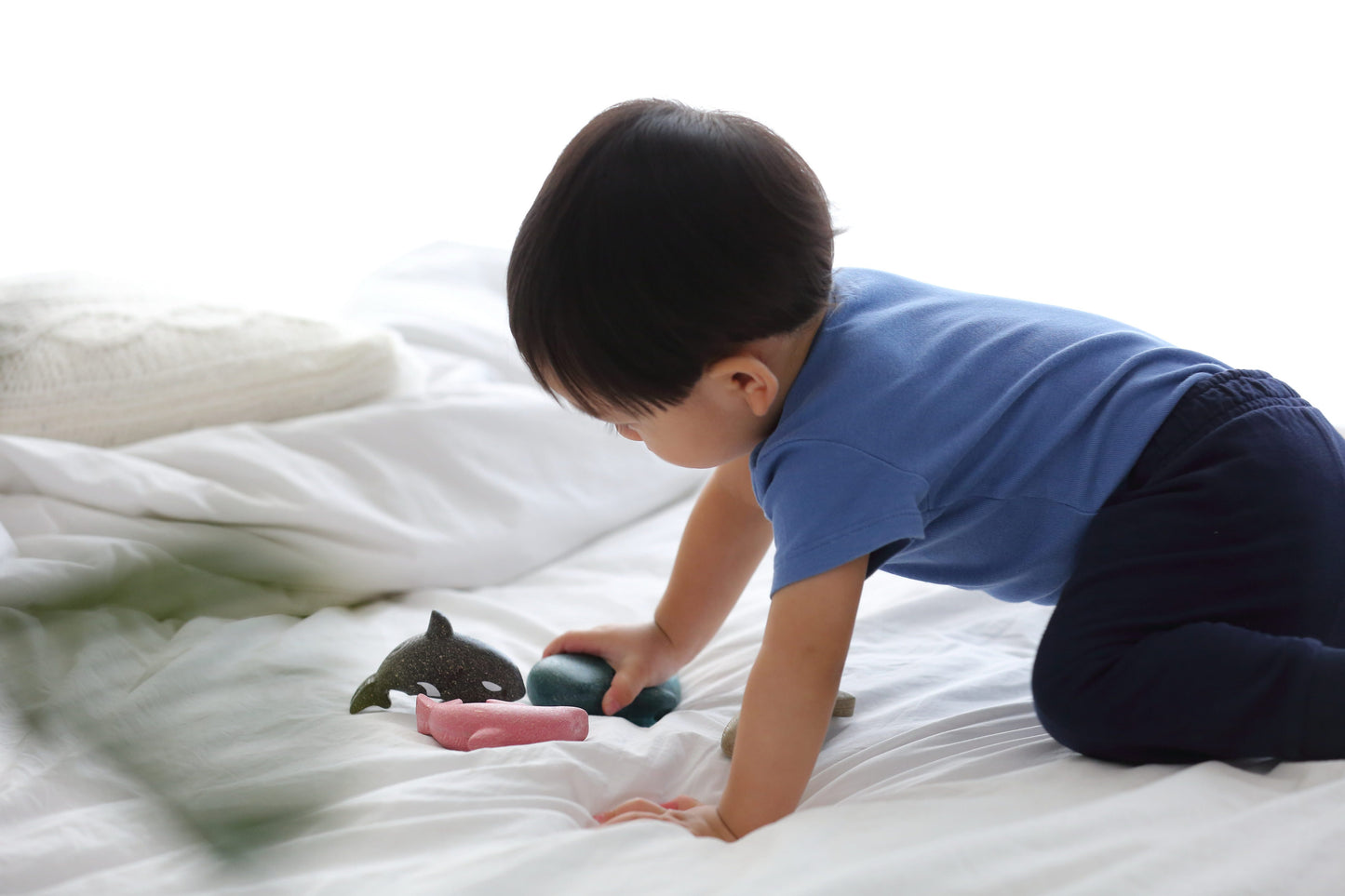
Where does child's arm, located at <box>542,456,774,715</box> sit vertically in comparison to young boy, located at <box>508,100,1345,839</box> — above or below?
below

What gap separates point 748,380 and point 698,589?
26 cm

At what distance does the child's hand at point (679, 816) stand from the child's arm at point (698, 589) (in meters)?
0.21

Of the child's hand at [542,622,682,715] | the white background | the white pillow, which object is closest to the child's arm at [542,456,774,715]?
the child's hand at [542,622,682,715]

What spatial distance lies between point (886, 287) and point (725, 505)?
0.78 ft

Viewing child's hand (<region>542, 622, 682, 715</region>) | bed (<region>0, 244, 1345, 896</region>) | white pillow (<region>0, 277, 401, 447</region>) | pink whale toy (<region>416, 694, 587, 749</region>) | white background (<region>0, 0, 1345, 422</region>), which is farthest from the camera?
white background (<region>0, 0, 1345, 422</region>)

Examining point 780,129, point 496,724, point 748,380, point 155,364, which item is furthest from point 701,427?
point 780,129

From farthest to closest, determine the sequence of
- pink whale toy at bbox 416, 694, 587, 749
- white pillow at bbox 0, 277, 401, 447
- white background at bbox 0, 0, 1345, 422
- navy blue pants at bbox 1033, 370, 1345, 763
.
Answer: white background at bbox 0, 0, 1345, 422, white pillow at bbox 0, 277, 401, 447, pink whale toy at bbox 416, 694, 587, 749, navy blue pants at bbox 1033, 370, 1345, 763

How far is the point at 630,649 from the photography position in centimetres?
97

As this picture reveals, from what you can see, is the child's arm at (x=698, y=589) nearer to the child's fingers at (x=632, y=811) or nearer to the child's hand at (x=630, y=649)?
the child's hand at (x=630, y=649)

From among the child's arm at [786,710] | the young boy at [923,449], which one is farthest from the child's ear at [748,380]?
the child's arm at [786,710]

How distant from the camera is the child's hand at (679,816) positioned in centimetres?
72

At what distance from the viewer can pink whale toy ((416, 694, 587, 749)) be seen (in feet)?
2.71

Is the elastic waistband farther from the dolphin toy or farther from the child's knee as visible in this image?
the dolphin toy

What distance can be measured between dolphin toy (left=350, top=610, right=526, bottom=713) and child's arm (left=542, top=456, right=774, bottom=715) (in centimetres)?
7
